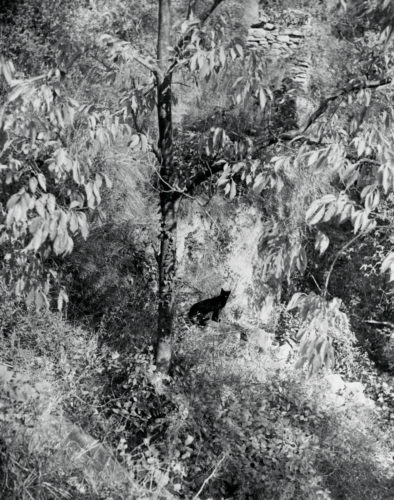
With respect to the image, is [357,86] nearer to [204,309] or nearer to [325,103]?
[325,103]

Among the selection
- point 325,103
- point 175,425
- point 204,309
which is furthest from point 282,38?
point 175,425

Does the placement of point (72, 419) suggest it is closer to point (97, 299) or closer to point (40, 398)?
point (40, 398)

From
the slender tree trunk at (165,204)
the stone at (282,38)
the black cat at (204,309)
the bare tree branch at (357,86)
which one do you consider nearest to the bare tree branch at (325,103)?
the bare tree branch at (357,86)

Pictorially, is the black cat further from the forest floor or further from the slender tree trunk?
the slender tree trunk

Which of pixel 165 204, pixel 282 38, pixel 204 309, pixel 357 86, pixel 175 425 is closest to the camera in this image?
pixel 357 86

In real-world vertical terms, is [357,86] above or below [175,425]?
above

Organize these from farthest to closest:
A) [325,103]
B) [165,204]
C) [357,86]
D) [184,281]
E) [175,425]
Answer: [184,281]
[165,204]
[175,425]
[325,103]
[357,86]

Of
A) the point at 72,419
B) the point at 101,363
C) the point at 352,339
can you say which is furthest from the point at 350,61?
the point at 72,419

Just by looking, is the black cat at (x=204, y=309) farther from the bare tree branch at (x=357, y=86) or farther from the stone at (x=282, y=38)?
the stone at (x=282, y=38)

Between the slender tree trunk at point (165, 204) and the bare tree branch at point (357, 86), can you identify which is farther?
the slender tree trunk at point (165, 204)
